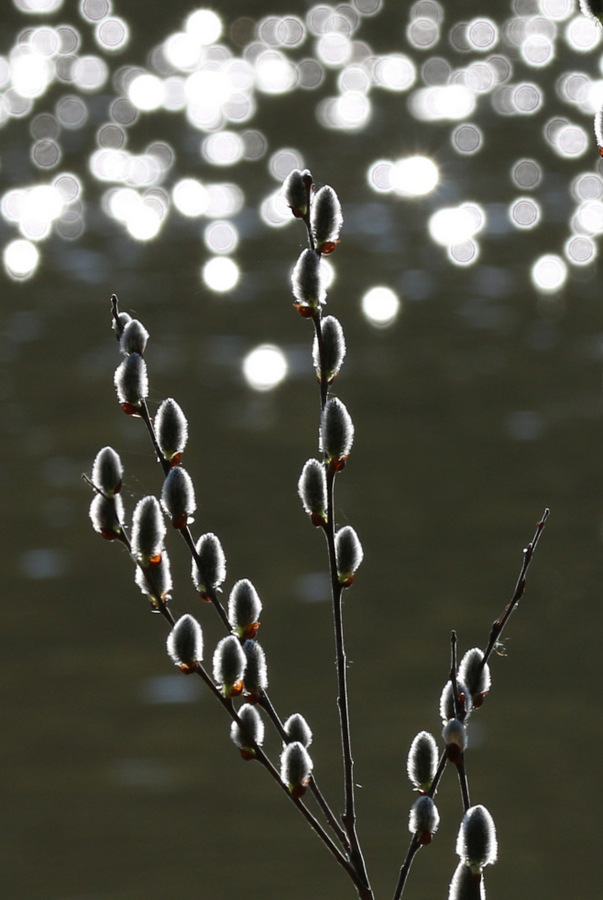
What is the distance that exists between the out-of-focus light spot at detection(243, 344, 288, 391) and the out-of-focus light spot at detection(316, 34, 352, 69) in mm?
673

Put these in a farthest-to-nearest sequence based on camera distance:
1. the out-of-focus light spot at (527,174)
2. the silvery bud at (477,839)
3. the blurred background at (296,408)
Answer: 1. the out-of-focus light spot at (527,174)
2. the blurred background at (296,408)
3. the silvery bud at (477,839)

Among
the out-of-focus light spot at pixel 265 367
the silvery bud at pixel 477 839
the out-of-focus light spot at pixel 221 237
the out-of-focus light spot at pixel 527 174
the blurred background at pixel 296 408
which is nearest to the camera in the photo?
the silvery bud at pixel 477 839

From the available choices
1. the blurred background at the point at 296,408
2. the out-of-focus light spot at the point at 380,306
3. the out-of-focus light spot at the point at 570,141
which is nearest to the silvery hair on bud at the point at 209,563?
the blurred background at the point at 296,408

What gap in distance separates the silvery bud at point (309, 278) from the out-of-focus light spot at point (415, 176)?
151 cm

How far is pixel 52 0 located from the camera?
193cm

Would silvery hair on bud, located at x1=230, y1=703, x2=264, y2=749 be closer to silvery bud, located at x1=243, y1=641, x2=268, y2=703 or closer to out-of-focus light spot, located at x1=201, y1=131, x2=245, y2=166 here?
silvery bud, located at x1=243, y1=641, x2=268, y2=703

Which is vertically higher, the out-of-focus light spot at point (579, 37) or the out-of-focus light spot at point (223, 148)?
the out-of-focus light spot at point (579, 37)

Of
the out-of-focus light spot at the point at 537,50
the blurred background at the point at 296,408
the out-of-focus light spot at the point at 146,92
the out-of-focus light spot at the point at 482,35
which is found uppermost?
the out-of-focus light spot at the point at 482,35

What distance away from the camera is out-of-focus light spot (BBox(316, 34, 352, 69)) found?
196cm

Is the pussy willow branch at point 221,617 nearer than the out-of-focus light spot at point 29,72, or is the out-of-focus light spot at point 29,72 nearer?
the pussy willow branch at point 221,617

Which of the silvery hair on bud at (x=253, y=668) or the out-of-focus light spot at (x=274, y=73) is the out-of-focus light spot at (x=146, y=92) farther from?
the silvery hair on bud at (x=253, y=668)

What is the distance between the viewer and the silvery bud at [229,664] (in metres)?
0.44

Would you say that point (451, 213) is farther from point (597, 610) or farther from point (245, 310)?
point (597, 610)

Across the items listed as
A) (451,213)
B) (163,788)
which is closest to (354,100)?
(451,213)
